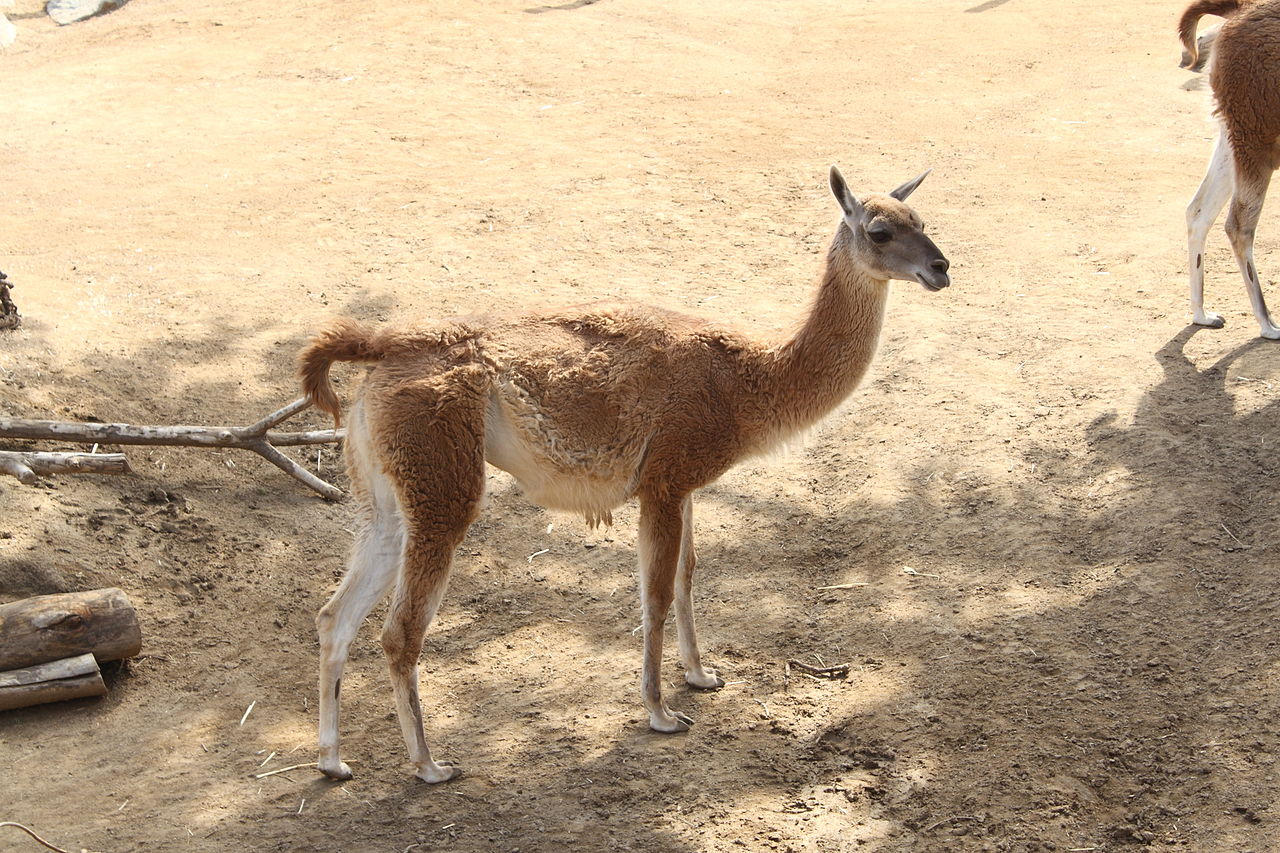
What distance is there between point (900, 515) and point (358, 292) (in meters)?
4.46

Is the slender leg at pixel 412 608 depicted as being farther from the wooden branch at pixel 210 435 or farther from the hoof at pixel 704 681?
the wooden branch at pixel 210 435

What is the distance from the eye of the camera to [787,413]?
→ 5.38m

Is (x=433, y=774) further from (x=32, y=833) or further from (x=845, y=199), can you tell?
(x=845, y=199)

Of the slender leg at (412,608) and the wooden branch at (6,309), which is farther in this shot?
the wooden branch at (6,309)

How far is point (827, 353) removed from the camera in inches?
212

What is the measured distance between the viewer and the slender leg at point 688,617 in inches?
219

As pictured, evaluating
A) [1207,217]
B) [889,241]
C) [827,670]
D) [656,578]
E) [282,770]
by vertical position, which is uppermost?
[889,241]

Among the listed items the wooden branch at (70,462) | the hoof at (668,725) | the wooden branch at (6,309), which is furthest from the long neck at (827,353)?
the wooden branch at (6,309)

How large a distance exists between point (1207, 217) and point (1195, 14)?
1.37 metres

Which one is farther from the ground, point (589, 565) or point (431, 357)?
point (431, 357)

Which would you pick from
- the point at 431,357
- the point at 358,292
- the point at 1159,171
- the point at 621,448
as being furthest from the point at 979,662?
the point at 1159,171

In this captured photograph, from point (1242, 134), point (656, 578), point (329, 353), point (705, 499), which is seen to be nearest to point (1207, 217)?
point (1242, 134)

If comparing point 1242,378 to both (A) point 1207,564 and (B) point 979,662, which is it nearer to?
(A) point 1207,564

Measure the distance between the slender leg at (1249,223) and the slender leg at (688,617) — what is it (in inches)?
174
